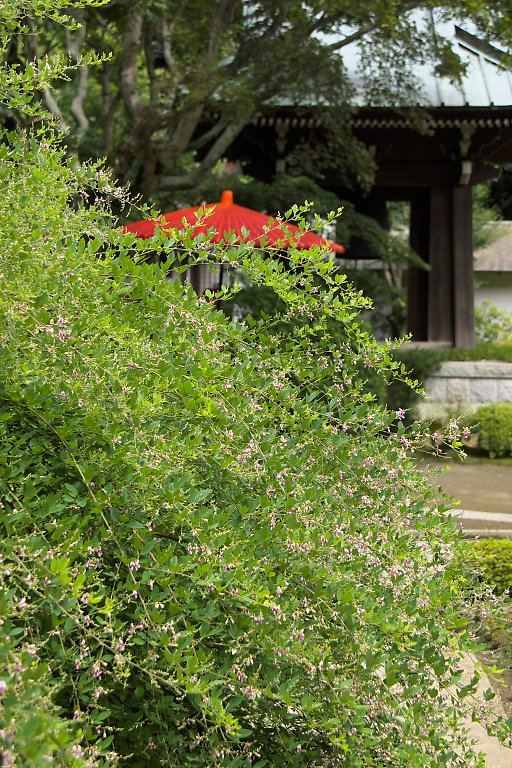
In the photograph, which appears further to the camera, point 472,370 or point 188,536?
point 472,370

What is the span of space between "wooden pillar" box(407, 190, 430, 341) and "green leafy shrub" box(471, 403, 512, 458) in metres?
3.22

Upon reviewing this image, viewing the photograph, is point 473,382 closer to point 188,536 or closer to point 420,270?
point 420,270

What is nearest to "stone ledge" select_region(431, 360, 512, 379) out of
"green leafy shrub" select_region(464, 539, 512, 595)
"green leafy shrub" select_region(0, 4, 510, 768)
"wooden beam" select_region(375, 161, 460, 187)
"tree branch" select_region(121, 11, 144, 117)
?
"wooden beam" select_region(375, 161, 460, 187)

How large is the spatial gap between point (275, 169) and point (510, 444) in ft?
18.2

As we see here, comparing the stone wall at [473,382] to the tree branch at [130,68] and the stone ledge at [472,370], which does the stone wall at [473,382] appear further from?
the tree branch at [130,68]

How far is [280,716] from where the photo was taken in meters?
2.23

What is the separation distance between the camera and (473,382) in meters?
13.8

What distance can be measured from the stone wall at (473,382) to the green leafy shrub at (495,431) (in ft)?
4.04

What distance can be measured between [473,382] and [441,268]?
85.9 inches

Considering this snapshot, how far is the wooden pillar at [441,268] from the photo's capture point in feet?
49.1

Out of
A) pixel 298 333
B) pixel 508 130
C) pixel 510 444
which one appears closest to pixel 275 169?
pixel 508 130

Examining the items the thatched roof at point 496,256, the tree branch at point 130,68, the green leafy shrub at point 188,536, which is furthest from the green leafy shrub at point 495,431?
the thatched roof at point 496,256

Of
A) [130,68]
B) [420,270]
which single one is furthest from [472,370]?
[130,68]

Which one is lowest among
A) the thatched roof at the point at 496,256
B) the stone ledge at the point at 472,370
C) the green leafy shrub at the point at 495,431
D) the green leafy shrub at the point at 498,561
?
the green leafy shrub at the point at 495,431
